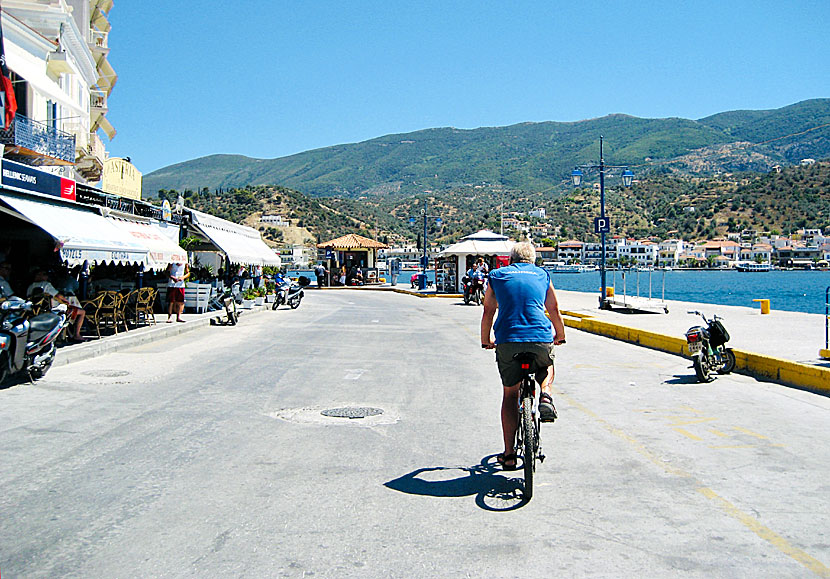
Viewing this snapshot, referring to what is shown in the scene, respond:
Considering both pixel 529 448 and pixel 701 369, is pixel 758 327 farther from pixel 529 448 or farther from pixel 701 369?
pixel 529 448

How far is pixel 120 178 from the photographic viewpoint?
31469 millimetres

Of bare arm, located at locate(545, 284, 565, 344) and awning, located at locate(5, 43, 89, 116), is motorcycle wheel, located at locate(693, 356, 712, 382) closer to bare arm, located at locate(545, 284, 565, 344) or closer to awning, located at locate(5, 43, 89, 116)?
bare arm, located at locate(545, 284, 565, 344)

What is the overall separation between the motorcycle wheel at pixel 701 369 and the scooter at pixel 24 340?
9.13 metres

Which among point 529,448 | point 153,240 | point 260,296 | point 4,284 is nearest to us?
point 529,448

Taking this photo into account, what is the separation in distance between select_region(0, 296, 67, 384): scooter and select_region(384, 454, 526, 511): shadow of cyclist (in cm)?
622

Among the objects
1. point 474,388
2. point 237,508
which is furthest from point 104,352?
point 237,508

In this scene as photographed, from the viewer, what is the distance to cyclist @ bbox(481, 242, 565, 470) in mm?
5543

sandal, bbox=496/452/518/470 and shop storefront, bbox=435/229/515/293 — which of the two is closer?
sandal, bbox=496/452/518/470

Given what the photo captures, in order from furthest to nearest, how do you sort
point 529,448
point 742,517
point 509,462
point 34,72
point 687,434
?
point 34,72 < point 687,434 < point 509,462 < point 529,448 < point 742,517

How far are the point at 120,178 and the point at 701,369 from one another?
27237mm

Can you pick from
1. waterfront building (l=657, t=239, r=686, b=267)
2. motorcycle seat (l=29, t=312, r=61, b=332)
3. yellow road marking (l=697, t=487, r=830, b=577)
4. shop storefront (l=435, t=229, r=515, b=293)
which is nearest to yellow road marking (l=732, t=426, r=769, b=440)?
→ yellow road marking (l=697, t=487, r=830, b=577)

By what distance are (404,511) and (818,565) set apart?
8.01 feet

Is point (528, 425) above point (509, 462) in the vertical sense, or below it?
above

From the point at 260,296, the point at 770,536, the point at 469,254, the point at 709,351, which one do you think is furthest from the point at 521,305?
the point at 469,254
